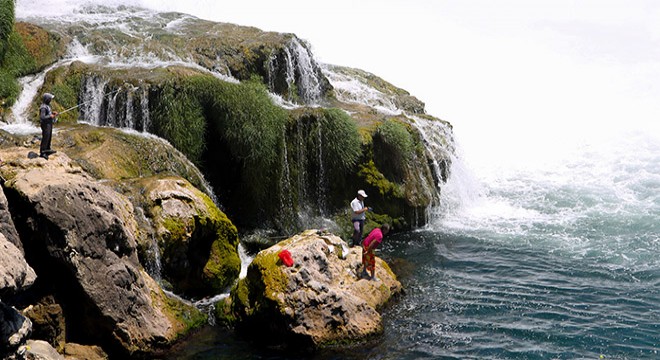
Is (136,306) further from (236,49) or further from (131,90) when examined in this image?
(236,49)

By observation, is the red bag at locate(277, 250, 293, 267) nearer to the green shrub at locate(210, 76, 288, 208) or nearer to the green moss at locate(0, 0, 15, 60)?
the green shrub at locate(210, 76, 288, 208)

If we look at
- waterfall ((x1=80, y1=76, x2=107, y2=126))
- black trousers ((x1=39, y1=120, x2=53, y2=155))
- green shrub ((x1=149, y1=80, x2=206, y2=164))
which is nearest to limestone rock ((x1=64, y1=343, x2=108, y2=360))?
black trousers ((x1=39, y1=120, x2=53, y2=155))

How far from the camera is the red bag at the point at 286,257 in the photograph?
46.1 feet

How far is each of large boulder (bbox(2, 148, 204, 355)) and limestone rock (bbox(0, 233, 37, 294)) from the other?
1.99 metres

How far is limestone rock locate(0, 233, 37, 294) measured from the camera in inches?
360

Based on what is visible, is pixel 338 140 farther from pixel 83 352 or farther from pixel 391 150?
pixel 83 352

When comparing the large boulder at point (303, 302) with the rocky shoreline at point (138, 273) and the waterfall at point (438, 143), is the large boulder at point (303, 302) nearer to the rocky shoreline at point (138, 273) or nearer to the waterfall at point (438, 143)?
the rocky shoreline at point (138, 273)

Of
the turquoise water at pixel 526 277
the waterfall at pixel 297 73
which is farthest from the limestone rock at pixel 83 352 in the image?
the waterfall at pixel 297 73

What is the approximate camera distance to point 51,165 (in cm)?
1341

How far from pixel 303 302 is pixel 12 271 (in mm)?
5929

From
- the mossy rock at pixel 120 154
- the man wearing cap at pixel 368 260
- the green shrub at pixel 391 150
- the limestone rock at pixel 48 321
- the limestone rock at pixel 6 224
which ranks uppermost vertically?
the green shrub at pixel 391 150

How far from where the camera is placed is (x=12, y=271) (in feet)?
30.8

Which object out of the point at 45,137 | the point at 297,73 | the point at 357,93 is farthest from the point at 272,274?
the point at 357,93

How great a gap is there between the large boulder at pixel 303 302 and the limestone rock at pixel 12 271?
503 cm
